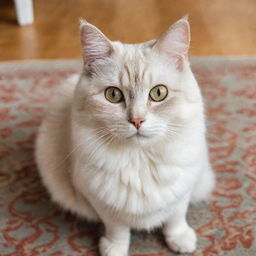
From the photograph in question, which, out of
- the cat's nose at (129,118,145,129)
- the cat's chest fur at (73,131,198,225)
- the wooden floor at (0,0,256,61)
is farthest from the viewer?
the wooden floor at (0,0,256,61)

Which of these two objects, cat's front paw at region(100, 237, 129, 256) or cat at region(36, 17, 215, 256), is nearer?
cat at region(36, 17, 215, 256)

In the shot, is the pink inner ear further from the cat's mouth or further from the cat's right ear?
the cat's mouth

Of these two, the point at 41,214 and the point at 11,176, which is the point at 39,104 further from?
the point at 41,214

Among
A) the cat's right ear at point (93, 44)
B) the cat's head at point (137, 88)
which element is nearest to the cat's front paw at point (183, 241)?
the cat's head at point (137, 88)

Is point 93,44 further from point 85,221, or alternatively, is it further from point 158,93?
point 85,221

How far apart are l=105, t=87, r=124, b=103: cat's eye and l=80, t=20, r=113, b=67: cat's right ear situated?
9 cm

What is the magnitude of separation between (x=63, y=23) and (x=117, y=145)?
2.08m

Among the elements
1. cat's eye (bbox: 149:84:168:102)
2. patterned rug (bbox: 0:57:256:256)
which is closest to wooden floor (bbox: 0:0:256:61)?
patterned rug (bbox: 0:57:256:256)

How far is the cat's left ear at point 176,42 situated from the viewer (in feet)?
3.36

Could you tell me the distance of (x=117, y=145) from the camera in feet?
3.70

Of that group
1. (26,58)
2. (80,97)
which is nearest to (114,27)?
(26,58)

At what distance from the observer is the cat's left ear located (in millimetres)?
1023

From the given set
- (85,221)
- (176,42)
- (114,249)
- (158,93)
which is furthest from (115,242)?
(176,42)

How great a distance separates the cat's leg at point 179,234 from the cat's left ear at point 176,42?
1.54 ft
